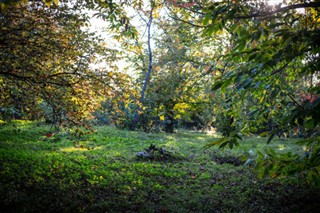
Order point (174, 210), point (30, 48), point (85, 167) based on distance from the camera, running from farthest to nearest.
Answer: point (85, 167), point (174, 210), point (30, 48)

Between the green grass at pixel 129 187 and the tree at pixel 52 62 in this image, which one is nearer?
the tree at pixel 52 62

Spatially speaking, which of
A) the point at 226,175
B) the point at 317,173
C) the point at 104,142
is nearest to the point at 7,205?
the point at 317,173

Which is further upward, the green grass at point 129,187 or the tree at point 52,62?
the tree at point 52,62

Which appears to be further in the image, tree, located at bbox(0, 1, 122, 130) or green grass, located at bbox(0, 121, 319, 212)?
green grass, located at bbox(0, 121, 319, 212)

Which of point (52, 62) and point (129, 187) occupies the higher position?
point (52, 62)

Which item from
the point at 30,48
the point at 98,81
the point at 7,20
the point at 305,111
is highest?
the point at 7,20

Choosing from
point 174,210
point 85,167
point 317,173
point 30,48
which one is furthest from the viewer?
point 85,167

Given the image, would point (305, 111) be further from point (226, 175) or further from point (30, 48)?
point (226, 175)

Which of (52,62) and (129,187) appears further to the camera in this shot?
(129,187)

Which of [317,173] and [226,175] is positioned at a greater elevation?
[317,173]

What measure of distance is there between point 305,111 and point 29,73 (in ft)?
17.9

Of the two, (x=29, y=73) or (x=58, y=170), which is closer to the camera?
(x=29, y=73)

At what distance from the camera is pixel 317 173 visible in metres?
2.85

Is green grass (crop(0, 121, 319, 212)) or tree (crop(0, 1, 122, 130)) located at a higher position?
tree (crop(0, 1, 122, 130))
